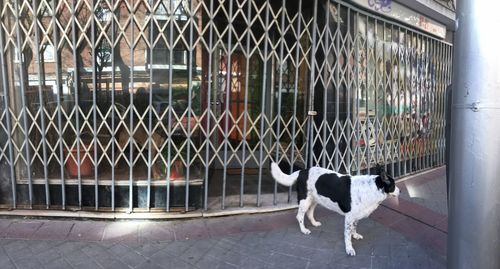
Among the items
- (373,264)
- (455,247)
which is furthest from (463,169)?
(373,264)

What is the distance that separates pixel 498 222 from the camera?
200 centimetres

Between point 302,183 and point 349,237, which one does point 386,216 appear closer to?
point 349,237

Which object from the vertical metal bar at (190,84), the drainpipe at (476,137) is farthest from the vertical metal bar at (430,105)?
the drainpipe at (476,137)

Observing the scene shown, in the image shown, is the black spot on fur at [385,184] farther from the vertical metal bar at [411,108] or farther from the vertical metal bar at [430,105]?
the vertical metal bar at [430,105]

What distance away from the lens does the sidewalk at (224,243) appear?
12.8ft

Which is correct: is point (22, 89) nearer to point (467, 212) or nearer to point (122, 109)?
point (122, 109)

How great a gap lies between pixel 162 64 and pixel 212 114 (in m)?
0.90

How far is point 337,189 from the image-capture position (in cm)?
422

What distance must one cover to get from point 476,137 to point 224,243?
10.1ft

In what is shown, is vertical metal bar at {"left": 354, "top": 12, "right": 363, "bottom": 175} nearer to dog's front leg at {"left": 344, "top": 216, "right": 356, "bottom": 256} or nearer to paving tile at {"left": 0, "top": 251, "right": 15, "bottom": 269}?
dog's front leg at {"left": 344, "top": 216, "right": 356, "bottom": 256}

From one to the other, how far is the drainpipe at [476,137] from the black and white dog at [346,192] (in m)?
1.87

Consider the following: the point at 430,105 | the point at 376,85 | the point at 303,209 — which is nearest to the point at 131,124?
the point at 303,209

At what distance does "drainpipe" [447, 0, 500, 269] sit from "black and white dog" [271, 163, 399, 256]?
1.87m

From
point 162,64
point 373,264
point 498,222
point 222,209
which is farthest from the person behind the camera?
point 222,209
